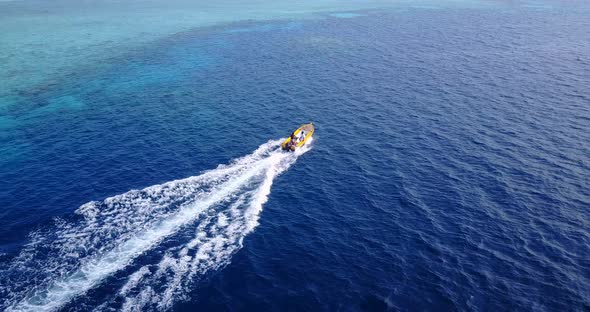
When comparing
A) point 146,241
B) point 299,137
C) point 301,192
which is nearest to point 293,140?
point 299,137

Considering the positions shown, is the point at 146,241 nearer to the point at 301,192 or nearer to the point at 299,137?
the point at 301,192

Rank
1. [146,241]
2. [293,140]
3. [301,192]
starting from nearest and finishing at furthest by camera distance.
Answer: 1. [146,241]
2. [301,192]
3. [293,140]

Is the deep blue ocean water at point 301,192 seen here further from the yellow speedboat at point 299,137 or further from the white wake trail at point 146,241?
the yellow speedboat at point 299,137

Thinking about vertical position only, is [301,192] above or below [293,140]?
below

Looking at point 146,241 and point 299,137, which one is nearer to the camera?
point 146,241

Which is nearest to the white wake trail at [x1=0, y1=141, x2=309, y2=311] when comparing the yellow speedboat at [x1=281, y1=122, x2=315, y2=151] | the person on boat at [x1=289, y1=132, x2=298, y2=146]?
the yellow speedboat at [x1=281, y1=122, x2=315, y2=151]

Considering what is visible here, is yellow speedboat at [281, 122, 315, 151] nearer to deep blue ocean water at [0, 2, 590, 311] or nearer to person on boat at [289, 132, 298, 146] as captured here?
person on boat at [289, 132, 298, 146]

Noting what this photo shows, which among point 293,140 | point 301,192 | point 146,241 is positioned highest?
point 293,140

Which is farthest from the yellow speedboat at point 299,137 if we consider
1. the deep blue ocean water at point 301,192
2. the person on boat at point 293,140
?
the deep blue ocean water at point 301,192

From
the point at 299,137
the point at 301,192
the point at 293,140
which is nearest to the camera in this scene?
the point at 301,192
